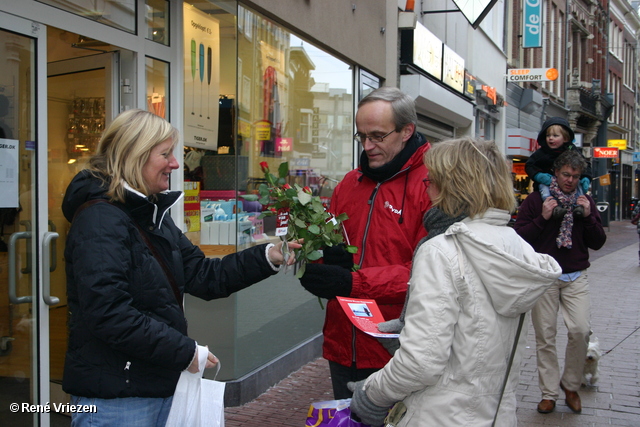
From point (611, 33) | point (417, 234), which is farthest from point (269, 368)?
point (611, 33)

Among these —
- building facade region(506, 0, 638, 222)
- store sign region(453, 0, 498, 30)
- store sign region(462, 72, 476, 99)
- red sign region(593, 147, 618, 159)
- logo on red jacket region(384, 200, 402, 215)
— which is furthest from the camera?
red sign region(593, 147, 618, 159)

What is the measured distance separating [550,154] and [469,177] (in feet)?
10.3

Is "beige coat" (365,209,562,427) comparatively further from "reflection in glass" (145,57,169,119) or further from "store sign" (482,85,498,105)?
"store sign" (482,85,498,105)

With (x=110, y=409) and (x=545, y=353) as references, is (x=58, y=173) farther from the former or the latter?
(x=545, y=353)

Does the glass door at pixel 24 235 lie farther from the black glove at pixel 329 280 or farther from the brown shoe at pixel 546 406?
the brown shoe at pixel 546 406

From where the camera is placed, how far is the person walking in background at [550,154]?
4.93 metres

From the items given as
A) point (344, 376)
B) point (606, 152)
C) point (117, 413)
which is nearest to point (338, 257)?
point (344, 376)

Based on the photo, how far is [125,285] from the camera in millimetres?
2146

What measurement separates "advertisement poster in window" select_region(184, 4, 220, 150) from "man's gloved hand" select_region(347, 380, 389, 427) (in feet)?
10.4

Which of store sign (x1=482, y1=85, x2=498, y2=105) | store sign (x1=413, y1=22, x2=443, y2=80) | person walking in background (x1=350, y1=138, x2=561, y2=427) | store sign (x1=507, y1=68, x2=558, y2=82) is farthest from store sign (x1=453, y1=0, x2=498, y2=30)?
person walking in background (x1=350, y1=138, x2=561, y2=427)

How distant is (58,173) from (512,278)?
364cm

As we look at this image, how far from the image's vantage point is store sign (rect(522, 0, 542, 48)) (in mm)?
18172

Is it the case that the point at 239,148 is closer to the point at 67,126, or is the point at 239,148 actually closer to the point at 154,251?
the point at 67,126

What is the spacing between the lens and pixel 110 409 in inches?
88.5
